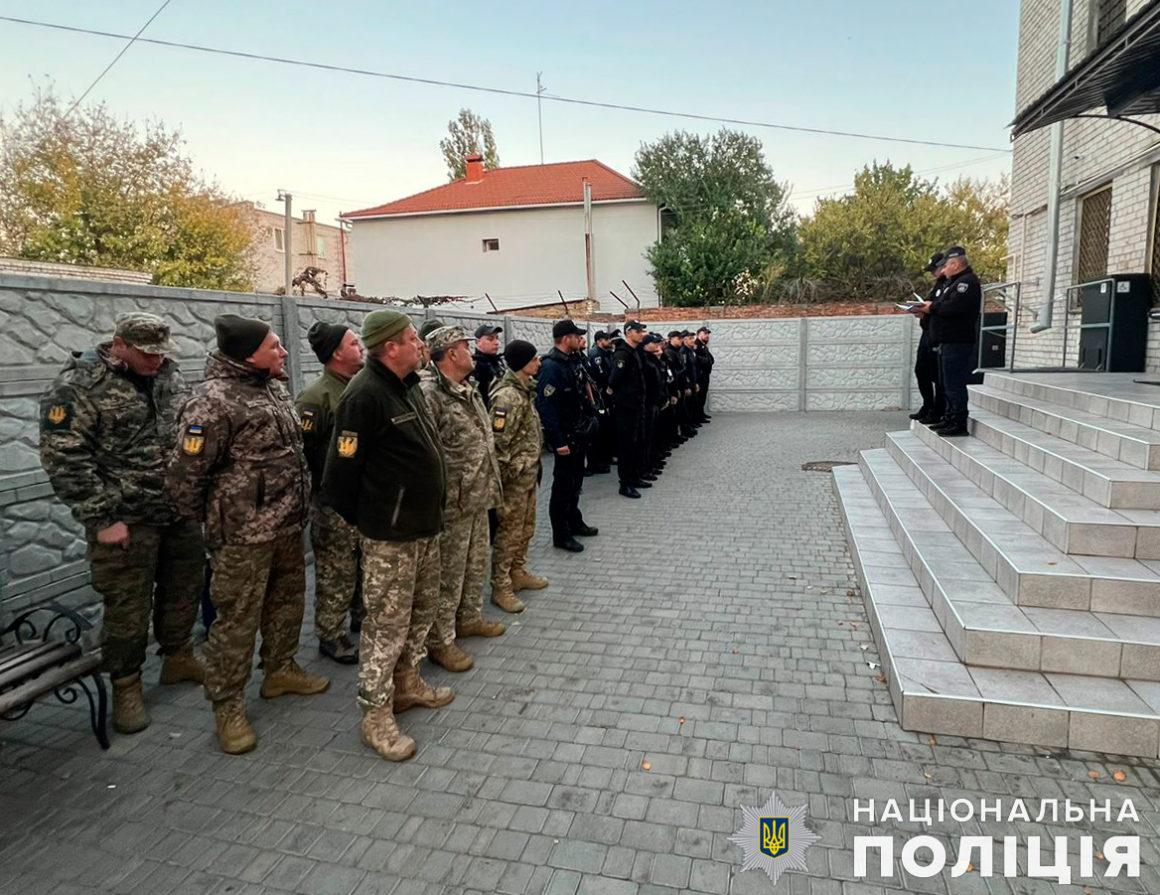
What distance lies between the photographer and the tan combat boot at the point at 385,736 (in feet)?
9.73

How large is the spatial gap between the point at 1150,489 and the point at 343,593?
457 centimetres

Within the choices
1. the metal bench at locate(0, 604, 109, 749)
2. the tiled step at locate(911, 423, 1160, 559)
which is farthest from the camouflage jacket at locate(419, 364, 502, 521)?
the tiled step at locate(911, 423, 1160, 559)

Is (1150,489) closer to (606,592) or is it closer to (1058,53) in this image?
(606,592)

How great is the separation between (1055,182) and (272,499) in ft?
38.0

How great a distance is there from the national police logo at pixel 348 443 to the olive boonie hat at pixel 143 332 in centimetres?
116

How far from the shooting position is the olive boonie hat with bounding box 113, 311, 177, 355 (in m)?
3.21

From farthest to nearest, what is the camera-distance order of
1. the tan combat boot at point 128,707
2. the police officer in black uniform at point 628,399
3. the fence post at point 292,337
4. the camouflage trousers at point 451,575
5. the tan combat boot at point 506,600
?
the police officer in black uniform at point 628,399 → the fence post at point 292,337 → the tan combat boot at point 506,600 → the camouflage trousers at point 451,575 → the tan combat boot at point 128,707

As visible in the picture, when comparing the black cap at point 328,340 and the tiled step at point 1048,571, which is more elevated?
the black cap at point 328,340

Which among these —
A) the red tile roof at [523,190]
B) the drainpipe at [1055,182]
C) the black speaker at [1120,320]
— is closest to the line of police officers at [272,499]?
the black speaker at [1120,320]

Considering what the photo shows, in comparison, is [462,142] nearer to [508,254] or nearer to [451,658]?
[508,254]

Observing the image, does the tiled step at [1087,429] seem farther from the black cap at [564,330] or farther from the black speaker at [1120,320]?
the black cap at [564,330]

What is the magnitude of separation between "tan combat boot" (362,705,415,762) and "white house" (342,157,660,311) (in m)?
24.2

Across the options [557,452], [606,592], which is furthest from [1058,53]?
[606,592]

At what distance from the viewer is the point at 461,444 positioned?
3912 mm
